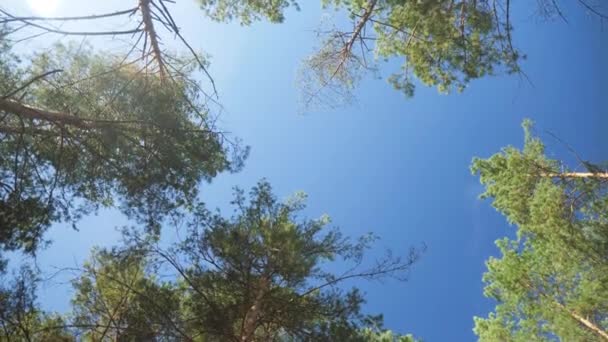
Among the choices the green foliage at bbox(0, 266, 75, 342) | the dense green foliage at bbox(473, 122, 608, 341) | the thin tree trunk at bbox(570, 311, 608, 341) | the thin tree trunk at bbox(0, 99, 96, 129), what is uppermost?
the dense green foliage at bbox(473, 122, 608, 341)

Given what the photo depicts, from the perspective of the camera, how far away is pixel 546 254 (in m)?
11.0

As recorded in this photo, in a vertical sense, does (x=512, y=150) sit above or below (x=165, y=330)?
above

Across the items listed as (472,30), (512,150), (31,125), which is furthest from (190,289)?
(512,150)

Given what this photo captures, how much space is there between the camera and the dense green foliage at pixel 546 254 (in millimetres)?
9891

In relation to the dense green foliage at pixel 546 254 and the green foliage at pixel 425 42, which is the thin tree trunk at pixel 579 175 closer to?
the dense green foliage at pixel 546 254

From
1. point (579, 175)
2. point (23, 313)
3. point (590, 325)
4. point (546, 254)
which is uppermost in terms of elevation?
point (579, 175)

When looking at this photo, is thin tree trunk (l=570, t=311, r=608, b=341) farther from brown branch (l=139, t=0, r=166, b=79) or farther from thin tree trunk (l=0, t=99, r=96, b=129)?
thin tree trunk (l=0, t=99, r=96, b=129)

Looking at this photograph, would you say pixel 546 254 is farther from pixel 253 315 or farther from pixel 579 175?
pixel 253 315

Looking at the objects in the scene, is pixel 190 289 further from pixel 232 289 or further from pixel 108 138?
pixel 108 138

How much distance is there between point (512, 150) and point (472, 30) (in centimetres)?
650

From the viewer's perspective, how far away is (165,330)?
19.8 ft

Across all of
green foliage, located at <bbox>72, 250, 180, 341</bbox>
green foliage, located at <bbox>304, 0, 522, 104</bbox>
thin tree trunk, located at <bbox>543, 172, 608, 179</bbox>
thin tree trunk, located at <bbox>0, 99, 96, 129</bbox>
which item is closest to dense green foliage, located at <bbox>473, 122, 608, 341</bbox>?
thin tree trunk, located at <bbox>543, 172, 608, 179</bbox>

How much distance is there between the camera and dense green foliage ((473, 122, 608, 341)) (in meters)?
9.89

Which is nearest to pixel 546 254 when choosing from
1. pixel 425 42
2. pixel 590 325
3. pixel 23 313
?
pixel 590 325
